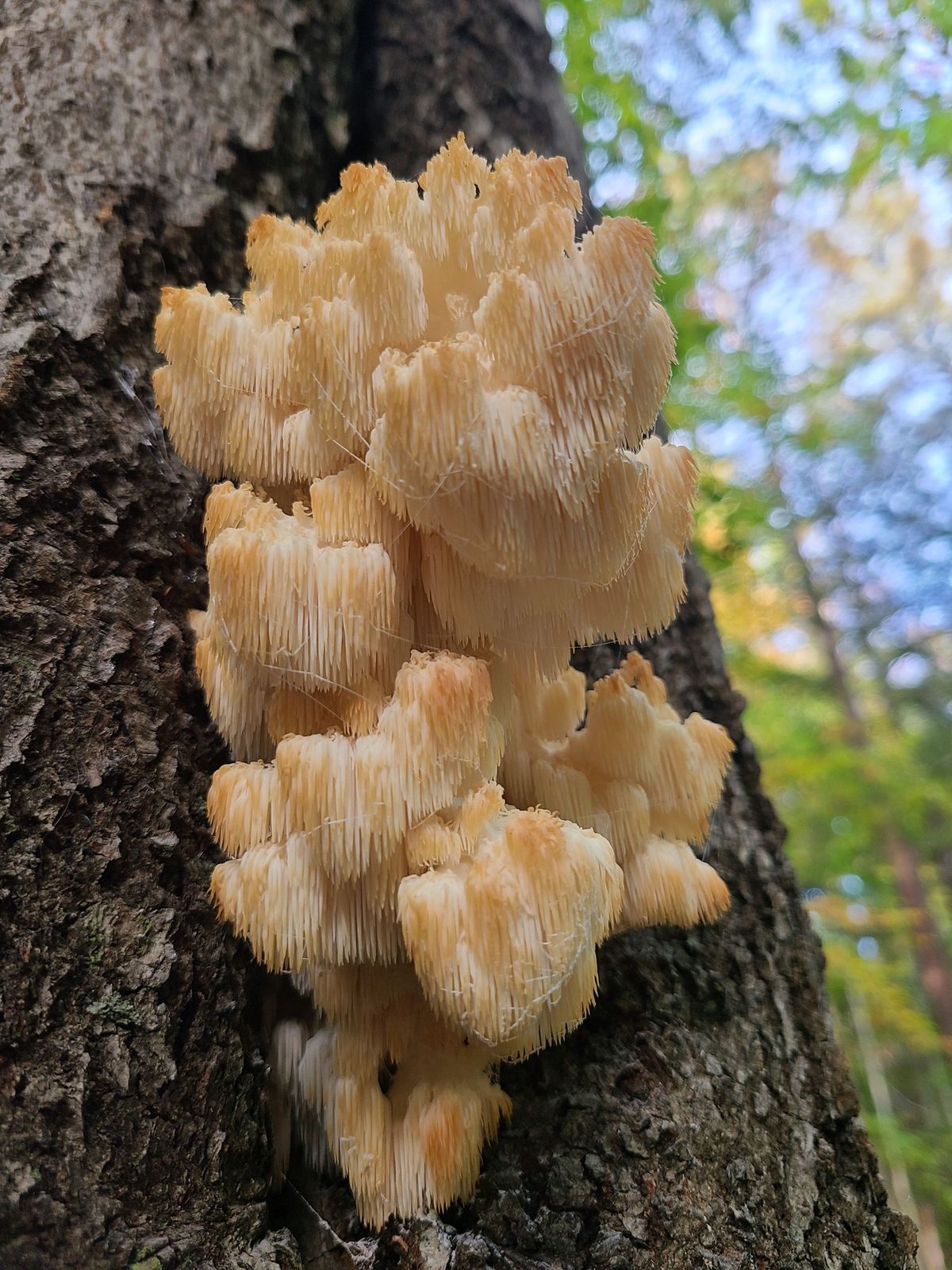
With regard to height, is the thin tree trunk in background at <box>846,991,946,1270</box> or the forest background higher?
the forest background

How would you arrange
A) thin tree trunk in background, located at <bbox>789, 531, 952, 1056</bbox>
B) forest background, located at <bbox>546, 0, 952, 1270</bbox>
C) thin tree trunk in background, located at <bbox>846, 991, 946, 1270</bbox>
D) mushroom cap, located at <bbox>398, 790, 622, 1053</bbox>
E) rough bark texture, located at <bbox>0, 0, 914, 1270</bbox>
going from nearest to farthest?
mushroom cap, located at <bbox>398, 790, 622, 1053</bbox> < rough bark texture, located at <bbox>0, 0, 914, 1270</bbox> < forest background, located at <bbox>546, 0, 952, 1270</bbox> < thin tree trunk in background, located at <bbox>846, 991, 946, 1270</bbox> < thin tree trunk in background, located at <bbox>789, 531, 952, 1056</bbox>

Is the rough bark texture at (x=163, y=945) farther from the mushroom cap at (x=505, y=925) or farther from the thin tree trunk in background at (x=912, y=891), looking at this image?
the thin tree trunk in background at (x=912, y=891)

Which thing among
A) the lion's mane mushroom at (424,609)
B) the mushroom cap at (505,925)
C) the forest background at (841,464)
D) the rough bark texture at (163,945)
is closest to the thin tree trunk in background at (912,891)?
the forest background at (841,464)

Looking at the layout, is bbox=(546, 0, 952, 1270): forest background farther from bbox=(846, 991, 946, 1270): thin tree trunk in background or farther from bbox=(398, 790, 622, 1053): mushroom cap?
bbox=(398, 790, 622, 1053): mushroom cap

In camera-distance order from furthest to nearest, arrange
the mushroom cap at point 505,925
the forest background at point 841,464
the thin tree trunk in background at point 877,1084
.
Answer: the thin tree trunk in background at point 877,1084
the forest background at point 841,464
the mushroom cap at point 505,925

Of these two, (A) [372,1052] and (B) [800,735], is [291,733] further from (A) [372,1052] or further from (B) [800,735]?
(B) [800,735]

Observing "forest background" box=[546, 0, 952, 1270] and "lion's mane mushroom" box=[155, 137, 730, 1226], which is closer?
"lion's mane mushroom" box=[155, 137, 730, 1226]

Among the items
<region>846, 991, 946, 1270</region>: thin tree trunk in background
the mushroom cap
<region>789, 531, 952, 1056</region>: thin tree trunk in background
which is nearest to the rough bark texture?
the mushroom cap
